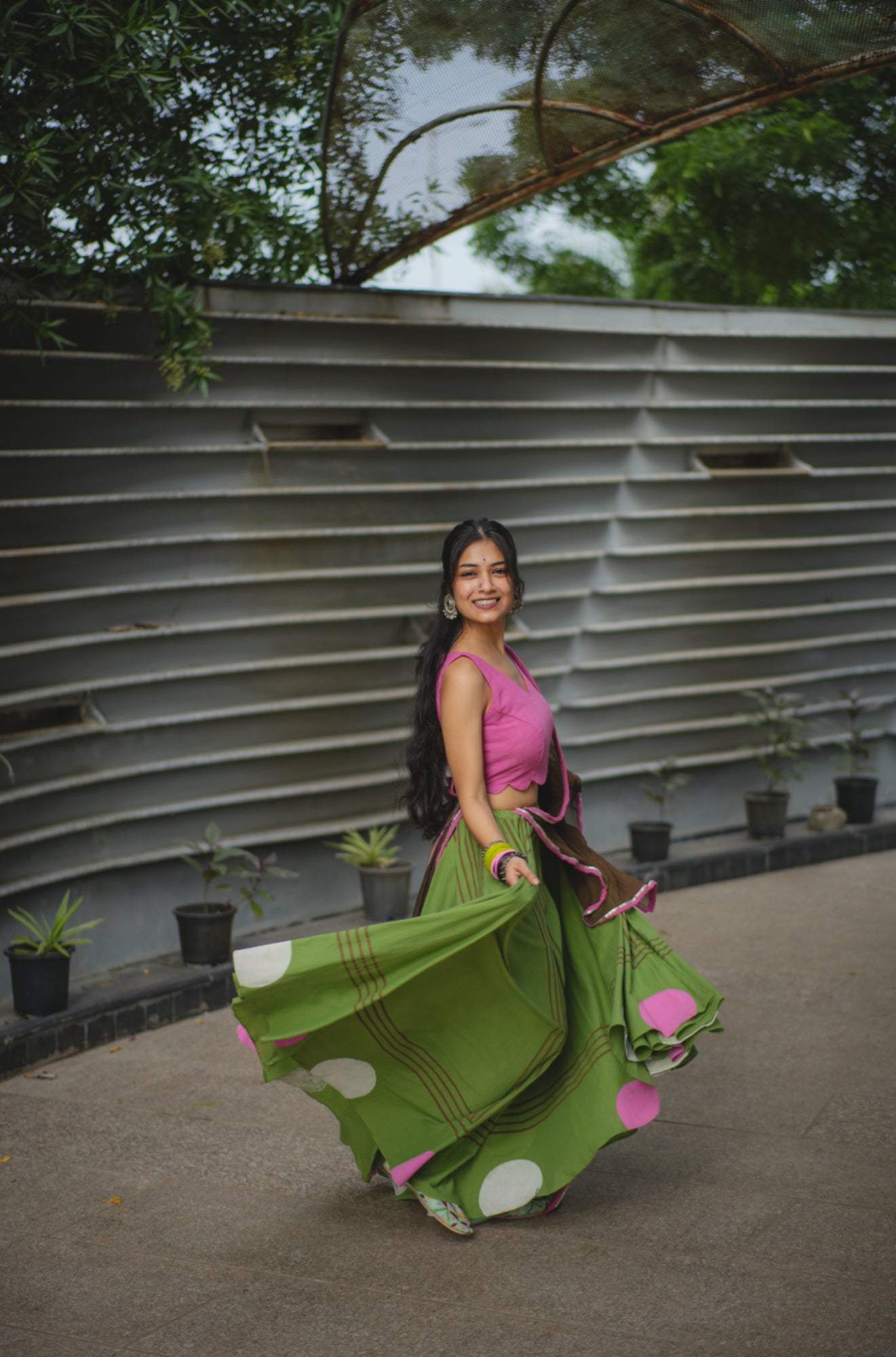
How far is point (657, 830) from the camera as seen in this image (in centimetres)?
862

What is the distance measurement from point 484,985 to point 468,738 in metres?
0.71

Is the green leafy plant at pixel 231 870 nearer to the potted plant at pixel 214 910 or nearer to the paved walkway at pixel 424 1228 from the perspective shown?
the potted plant at pixel 214 910

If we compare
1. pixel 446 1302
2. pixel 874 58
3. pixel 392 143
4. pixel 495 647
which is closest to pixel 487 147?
pixel 392 143

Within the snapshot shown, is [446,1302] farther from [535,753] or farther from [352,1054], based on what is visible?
[535,753]

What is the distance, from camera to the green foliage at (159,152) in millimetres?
5742

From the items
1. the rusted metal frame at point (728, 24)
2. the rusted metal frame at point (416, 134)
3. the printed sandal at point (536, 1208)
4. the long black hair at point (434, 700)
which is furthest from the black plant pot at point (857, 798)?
the printed sandal at point (536, 1208)

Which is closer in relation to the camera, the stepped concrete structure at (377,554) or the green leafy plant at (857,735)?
the stepped concrete structure at (377,554)

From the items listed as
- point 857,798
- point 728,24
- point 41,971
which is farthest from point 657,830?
point 728,24

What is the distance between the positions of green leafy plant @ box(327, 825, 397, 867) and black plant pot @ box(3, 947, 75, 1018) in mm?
1887

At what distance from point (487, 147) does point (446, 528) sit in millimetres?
2087

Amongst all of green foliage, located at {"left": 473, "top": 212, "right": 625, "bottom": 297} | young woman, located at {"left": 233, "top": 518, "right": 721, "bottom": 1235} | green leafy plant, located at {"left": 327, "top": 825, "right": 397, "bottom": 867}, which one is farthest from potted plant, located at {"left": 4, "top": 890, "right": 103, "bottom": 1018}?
green foliage, located at {"left": 473, "top": 212, "right": 625, "bottom": 297}

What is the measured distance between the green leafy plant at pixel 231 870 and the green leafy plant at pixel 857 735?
4.40m

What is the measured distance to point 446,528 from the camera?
795 centimetres

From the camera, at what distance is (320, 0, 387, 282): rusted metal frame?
6.54 m
